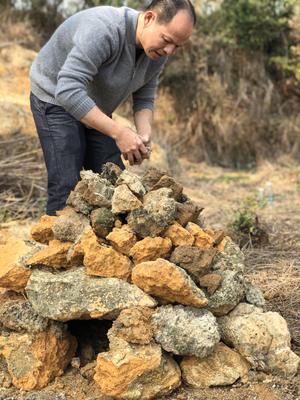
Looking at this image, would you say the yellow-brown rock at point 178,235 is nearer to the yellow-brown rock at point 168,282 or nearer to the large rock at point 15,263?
the yellow-brown rock at point 168,282

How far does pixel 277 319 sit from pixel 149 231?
661mm

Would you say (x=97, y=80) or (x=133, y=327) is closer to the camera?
(x=133, y=327)

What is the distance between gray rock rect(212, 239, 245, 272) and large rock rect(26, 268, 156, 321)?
0.38 m

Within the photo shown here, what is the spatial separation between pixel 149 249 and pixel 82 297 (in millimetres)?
337

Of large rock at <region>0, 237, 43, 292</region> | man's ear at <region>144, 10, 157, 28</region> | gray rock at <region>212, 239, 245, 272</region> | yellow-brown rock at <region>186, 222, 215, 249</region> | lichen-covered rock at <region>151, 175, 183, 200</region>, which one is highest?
man's ear at <region>144, 10, 157, 28</region>

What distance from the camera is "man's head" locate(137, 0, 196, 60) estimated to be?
257 centimetres

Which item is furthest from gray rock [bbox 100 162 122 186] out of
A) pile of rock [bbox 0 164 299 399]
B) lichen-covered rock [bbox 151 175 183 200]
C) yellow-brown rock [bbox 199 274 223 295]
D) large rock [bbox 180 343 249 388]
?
large rock [bbox 180 343 249 388]

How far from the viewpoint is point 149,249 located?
2.35m

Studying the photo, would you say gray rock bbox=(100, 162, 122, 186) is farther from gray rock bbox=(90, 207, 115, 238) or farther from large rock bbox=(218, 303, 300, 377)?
large rock bbox=(218, 303, 300, 377)

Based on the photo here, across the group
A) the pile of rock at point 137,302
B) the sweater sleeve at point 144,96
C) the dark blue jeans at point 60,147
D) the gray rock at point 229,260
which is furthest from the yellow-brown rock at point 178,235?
the sweater sleeve at point 144,96

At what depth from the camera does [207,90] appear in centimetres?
1036

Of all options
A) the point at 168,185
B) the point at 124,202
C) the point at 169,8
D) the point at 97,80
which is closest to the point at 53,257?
the point at 124,202

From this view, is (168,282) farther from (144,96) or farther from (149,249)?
(144,96)

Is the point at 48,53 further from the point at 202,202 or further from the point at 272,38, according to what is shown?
the point at 272,38
